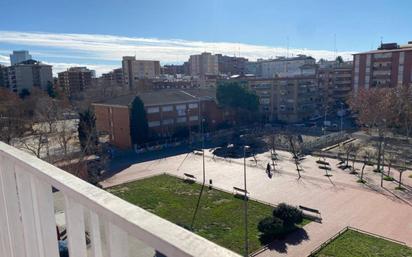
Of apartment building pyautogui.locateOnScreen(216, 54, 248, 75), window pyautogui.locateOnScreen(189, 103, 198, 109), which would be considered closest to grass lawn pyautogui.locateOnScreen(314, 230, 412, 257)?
window pyautogui.locateOnScreen(189, 103, 198, 109)

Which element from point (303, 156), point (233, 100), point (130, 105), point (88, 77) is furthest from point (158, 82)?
point (303, 156)

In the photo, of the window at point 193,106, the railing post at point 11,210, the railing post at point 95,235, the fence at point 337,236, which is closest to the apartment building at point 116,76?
the window at point 193,106

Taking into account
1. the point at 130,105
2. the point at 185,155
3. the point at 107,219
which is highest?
the point at 107,219

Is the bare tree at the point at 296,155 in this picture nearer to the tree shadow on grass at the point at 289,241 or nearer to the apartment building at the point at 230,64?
the tree shadow on grass at the point at 289,241

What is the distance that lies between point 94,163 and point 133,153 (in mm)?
6424

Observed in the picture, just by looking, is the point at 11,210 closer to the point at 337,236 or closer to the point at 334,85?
the point at 337,236

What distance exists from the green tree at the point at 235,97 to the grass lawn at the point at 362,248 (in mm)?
22205

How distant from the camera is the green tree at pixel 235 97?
3259cm

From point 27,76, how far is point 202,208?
49.6 metres

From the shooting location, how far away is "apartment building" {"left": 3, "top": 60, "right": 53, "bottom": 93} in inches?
2088

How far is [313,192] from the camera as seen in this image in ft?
53.2

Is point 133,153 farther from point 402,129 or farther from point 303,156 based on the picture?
point 402,129

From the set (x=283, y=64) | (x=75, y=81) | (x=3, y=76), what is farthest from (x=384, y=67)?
(x=3, y=76)

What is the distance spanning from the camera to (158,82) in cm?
5500
